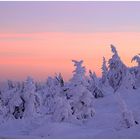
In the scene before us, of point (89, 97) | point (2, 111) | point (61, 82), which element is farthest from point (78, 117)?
point (61, 82)

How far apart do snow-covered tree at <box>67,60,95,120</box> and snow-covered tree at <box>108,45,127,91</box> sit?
24278mm

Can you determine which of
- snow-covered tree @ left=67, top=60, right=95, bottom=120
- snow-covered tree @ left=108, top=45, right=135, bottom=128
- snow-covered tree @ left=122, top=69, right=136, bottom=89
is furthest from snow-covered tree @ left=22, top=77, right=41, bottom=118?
snow-covered tree @ left=122, top=69, right=136, bottom=89

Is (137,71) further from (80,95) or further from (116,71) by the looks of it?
(80,95)

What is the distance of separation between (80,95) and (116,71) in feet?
88.1

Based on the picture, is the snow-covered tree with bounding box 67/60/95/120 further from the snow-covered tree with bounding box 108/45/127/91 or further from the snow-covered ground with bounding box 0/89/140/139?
the snow-covered tree with bounding box 108/45/127/91

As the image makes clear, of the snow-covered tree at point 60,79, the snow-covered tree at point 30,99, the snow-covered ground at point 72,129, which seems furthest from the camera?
the snow-covered tree at point 60,79

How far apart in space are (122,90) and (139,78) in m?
6.19

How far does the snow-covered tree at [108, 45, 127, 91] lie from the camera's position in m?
65.4

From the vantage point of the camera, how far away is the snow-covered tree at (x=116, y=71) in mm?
65438

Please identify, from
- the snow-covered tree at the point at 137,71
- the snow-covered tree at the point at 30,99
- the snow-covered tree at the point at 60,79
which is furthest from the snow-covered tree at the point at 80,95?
the snow-covered tree at the point at 137,71

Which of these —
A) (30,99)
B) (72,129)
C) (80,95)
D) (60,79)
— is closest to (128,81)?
(60,79)

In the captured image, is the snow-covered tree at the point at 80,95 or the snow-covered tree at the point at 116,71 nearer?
the snow-covered tree at the point at 80,95

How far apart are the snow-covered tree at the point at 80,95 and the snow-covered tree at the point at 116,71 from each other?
24278 mm

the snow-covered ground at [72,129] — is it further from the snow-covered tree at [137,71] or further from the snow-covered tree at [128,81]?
the snow-covered tree at [137,71]
